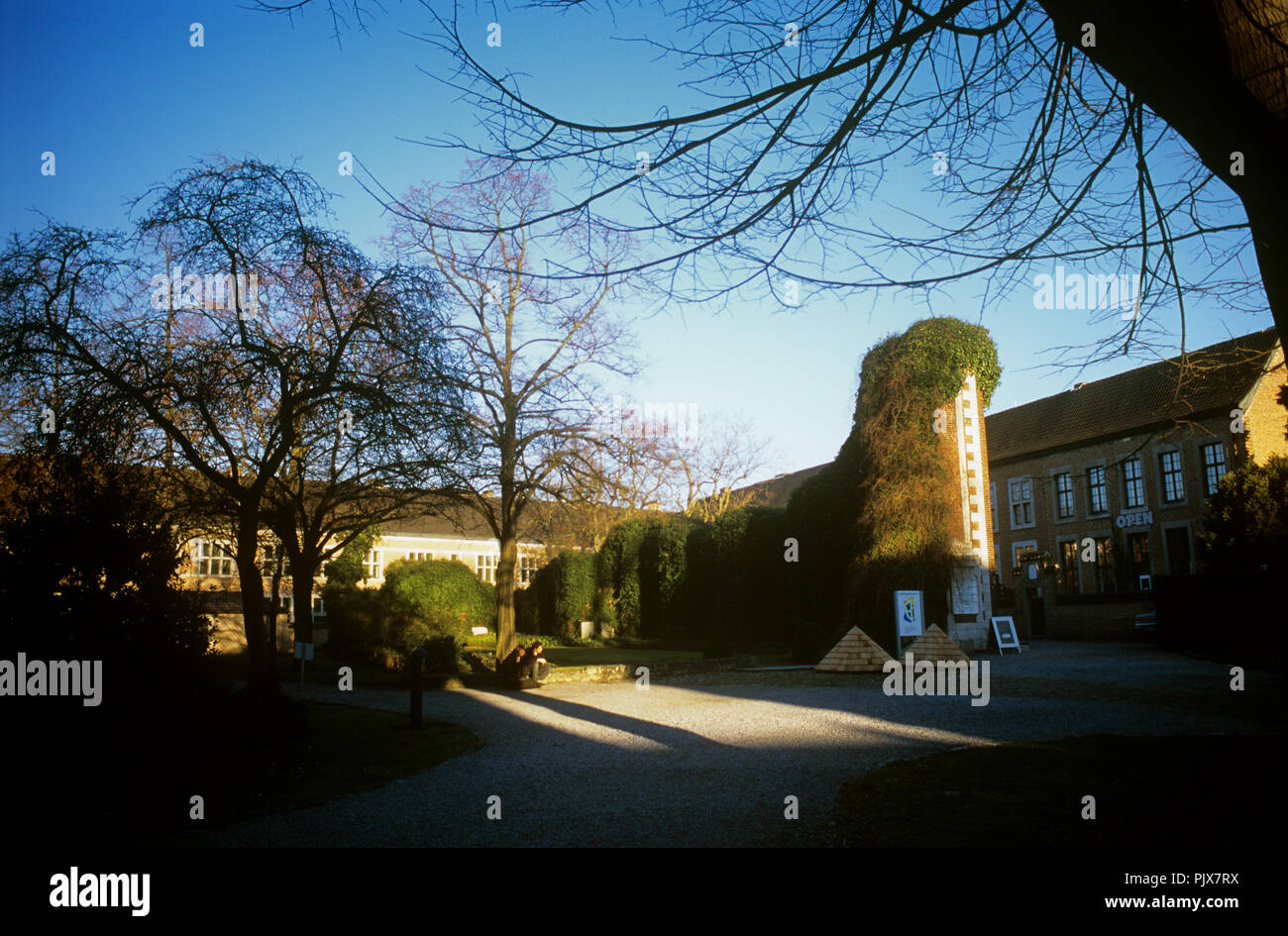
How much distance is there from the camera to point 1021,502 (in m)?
44.6

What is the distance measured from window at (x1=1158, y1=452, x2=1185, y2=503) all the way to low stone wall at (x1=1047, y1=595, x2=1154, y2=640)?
8693 millimetres

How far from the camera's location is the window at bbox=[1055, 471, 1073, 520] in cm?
4172

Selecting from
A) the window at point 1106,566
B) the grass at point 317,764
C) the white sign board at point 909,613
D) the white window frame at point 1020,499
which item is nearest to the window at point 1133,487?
the window at point 1106,566

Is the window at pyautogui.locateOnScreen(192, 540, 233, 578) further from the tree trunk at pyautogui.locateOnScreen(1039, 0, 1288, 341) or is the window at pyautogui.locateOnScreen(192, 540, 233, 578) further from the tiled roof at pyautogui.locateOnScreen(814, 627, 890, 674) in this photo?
the tree trunk at pyautogui.locateOnScreen(1039, 0, 1288, 341)

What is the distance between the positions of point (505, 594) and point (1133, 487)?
1306 inches

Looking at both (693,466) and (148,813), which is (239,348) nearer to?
(148,813)

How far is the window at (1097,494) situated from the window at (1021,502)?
341cm

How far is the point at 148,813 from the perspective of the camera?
5863mm

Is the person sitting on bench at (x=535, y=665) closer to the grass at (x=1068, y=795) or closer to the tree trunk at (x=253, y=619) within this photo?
the tree trunk at (x=253, y=619)
